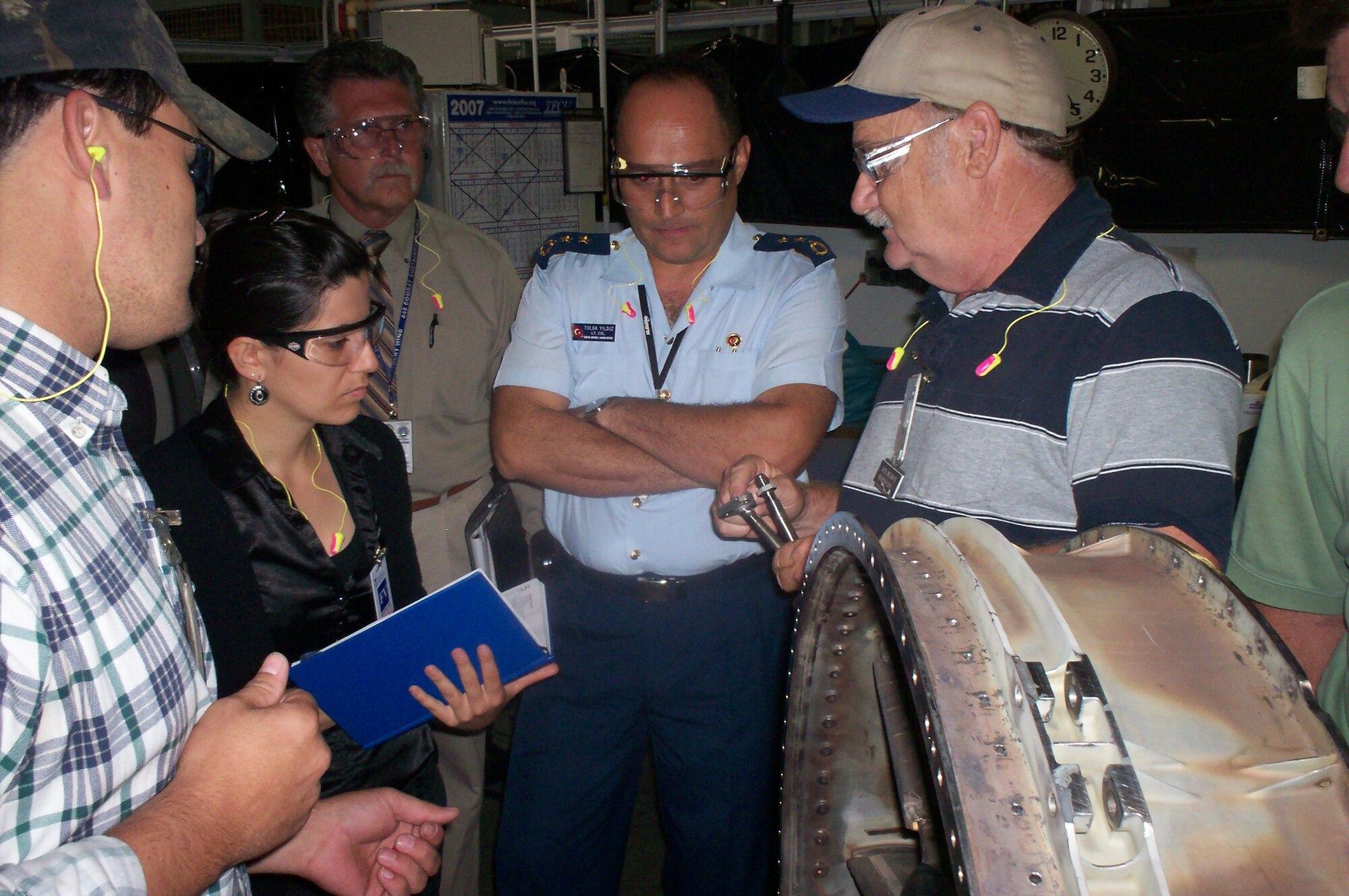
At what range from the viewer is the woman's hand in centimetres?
189

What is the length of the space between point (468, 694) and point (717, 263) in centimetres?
128

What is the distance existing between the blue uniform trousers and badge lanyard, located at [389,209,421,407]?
0.96 m

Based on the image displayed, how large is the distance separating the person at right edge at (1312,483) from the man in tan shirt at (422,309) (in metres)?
2.17

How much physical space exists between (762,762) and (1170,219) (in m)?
3.71

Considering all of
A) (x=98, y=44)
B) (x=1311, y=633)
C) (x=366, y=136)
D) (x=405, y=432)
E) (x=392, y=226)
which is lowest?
(x=1311, y=633)

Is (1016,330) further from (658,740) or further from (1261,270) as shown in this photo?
(1261,270)

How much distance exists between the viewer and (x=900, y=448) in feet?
5.11

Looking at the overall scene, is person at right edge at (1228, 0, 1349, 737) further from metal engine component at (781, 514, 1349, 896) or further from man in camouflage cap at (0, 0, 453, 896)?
man in camouflage cap at (0, 0, 453, 896)

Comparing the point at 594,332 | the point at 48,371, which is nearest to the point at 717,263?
the point at 594,332

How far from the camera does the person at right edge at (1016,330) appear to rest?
1217mm

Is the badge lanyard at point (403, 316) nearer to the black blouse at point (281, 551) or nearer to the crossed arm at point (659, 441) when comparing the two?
the black blouse at point (281, 551)

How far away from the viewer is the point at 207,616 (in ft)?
5.38

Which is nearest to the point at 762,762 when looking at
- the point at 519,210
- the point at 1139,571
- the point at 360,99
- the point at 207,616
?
the point at 207,616

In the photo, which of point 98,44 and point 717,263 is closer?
point 98,44
